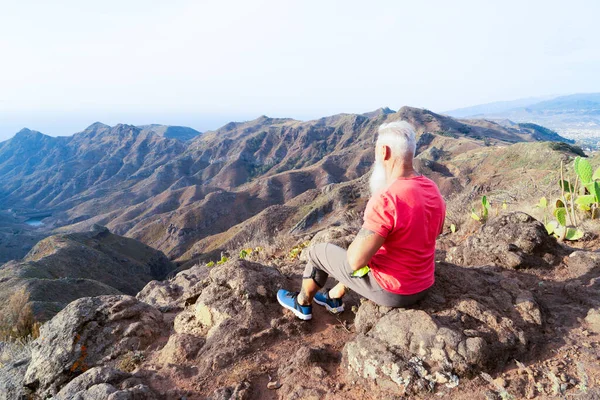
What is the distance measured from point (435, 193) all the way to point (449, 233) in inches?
160

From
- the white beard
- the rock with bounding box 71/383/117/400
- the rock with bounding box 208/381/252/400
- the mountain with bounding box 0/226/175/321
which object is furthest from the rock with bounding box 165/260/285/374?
the mountain with bounding box 0/226/175/321

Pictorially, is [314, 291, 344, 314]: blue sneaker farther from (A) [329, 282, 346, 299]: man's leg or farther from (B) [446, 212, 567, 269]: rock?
(B) [446, 212, 567, 269]: rock

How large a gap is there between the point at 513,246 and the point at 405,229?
2.38 m

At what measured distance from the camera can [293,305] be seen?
126 inches

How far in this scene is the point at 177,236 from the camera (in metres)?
49.5

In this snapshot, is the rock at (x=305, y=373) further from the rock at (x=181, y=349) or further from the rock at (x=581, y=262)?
the rock at (x=581, y=262)

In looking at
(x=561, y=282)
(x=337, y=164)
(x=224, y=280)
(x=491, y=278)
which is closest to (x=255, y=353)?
(x=224, y=280)

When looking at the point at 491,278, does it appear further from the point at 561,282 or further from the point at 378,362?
the point at 378,362

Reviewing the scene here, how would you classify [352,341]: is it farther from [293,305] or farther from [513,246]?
[513,246]

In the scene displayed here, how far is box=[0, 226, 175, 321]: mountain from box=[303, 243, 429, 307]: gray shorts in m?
9.74

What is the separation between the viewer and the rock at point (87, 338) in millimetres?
3113

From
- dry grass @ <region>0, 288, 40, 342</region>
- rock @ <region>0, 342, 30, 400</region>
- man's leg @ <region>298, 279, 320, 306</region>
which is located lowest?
dry grass @ <region>0, 288, 40, 342</region>

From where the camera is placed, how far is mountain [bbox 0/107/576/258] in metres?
53.7

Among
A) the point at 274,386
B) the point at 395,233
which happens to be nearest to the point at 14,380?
the point at 274,386
